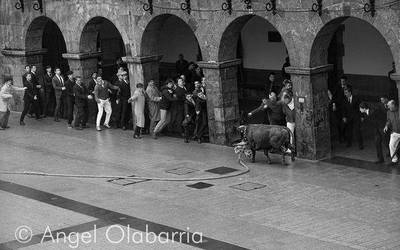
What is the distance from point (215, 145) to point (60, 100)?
6.27m

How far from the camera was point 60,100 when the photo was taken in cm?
3152

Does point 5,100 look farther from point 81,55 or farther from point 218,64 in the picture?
point 218,64

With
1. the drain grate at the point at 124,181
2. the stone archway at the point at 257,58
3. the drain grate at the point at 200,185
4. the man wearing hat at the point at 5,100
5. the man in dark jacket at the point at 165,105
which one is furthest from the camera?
the stone archway at the point at 257,58

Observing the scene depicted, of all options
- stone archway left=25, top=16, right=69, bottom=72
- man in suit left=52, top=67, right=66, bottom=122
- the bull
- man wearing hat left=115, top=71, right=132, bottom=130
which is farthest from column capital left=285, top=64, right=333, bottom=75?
stone archway left=25, top=16, right=69, bottom=72

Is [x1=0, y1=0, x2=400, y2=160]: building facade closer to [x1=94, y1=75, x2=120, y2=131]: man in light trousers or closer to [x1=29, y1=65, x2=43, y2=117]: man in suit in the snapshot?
[x1=94, y1=75, x2=120, y2=131]: man in light trousers

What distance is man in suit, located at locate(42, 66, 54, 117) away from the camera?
31955 mm

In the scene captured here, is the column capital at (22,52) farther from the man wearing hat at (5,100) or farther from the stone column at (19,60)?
the man wearing hat at (5,100)

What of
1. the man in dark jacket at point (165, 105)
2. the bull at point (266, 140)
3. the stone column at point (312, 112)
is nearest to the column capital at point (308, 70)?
the stone column at point (312, 112)

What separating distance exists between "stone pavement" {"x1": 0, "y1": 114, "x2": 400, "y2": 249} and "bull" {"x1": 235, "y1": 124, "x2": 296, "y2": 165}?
0.36 m

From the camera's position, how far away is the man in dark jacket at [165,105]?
28.1 meters

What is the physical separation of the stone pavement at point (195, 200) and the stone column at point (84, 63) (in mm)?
3878

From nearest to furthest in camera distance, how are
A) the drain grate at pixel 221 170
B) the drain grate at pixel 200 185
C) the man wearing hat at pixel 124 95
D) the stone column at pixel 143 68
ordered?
the drain grate at pixel 200 185
the drain grate at pixel 221 170
the stone column at pixel 143 68
the man wearing hat at pixel 124 95

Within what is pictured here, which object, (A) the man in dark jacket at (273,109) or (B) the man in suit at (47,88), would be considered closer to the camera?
(A) the man in dark jacket at (273,109)

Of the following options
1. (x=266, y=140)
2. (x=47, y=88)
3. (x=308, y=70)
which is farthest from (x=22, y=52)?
(x=308, y=70)
